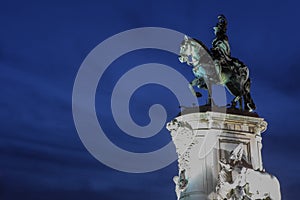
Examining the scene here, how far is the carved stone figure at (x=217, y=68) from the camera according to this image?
15.5 m

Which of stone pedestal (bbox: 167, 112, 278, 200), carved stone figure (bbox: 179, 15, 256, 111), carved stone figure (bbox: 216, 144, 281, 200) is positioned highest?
carved stone figure (bbox: 179, 15, 256, 111)

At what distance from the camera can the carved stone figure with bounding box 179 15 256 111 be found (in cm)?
1554

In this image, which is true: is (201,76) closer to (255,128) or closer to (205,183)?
(255,128)

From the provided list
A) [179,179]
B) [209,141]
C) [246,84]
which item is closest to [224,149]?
[209,141]

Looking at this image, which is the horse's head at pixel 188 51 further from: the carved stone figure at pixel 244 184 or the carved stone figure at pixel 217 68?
the carved stone figure at pixel 244 184

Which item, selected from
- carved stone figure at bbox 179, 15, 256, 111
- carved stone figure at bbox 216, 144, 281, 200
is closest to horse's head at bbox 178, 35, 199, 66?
carved stone figure at bbox 179, 15, 256, 111

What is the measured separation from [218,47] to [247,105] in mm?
2027

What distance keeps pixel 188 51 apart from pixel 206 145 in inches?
119

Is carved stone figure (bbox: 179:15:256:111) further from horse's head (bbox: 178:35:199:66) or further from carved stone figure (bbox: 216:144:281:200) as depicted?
carved stone figure (bbox: 216:144:281:200)

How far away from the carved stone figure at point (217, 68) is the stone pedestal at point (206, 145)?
714mm

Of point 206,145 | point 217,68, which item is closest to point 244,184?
point 206,145

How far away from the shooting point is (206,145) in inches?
580

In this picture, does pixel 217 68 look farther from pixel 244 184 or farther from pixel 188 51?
pixel 244 184

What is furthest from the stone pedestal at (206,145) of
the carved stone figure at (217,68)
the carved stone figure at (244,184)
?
the carved stone figure at (217,68)
